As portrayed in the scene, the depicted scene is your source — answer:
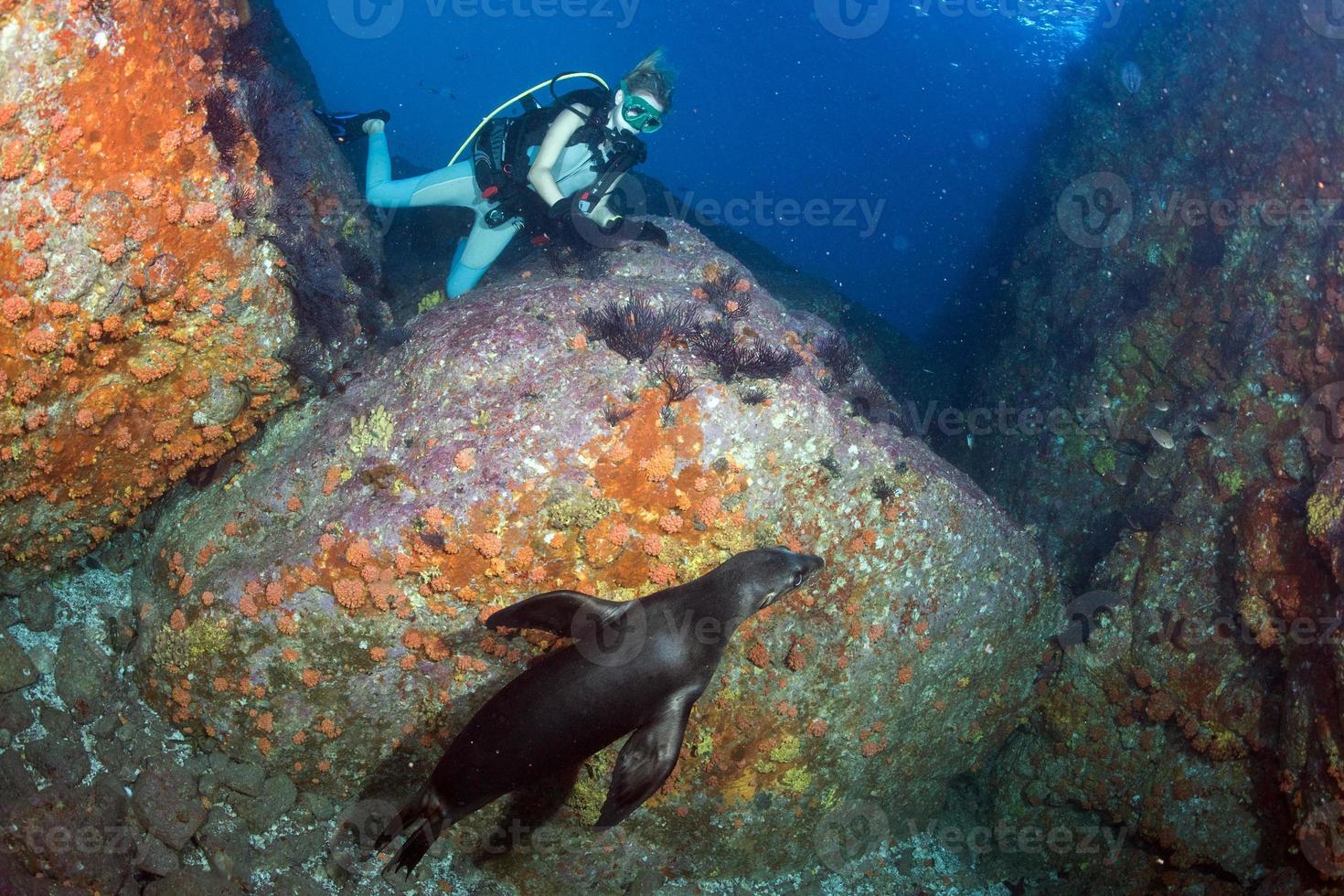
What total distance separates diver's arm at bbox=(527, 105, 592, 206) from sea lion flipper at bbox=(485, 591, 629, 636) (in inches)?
183

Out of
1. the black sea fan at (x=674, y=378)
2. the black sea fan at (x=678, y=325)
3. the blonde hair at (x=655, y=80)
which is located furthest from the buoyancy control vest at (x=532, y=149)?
the black sea fan at (x=674, y=378)

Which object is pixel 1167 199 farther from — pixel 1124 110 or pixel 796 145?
pixel 796 145

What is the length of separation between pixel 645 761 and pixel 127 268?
4504 mm

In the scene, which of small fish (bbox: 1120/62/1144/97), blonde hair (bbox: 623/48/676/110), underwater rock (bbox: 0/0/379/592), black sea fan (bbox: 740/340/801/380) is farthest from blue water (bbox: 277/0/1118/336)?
underwater rock (bbox: 0/0/379/592)

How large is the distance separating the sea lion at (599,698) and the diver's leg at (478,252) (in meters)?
5.46

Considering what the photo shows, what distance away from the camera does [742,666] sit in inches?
205

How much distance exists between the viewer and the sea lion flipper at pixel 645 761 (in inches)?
147

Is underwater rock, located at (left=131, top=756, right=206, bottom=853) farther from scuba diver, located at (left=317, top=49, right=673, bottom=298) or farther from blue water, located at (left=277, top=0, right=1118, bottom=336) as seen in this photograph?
blue water, located at (left=277, top=0, right=1118, bottom=336)

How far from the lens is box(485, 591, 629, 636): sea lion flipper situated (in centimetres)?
395

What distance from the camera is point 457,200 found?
8.57 metres

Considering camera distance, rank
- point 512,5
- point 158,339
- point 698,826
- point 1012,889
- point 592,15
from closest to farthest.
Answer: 1. point 158,339
2. point 698,826
3. point 1012,889
4. point 592,15
5. point 512,5

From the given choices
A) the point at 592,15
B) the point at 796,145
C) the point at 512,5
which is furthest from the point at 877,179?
the point at 512,5

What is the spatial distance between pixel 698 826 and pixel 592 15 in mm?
119531

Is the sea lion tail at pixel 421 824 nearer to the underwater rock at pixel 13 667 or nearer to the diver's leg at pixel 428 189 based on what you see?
the underwater rock at pixel 13 667
